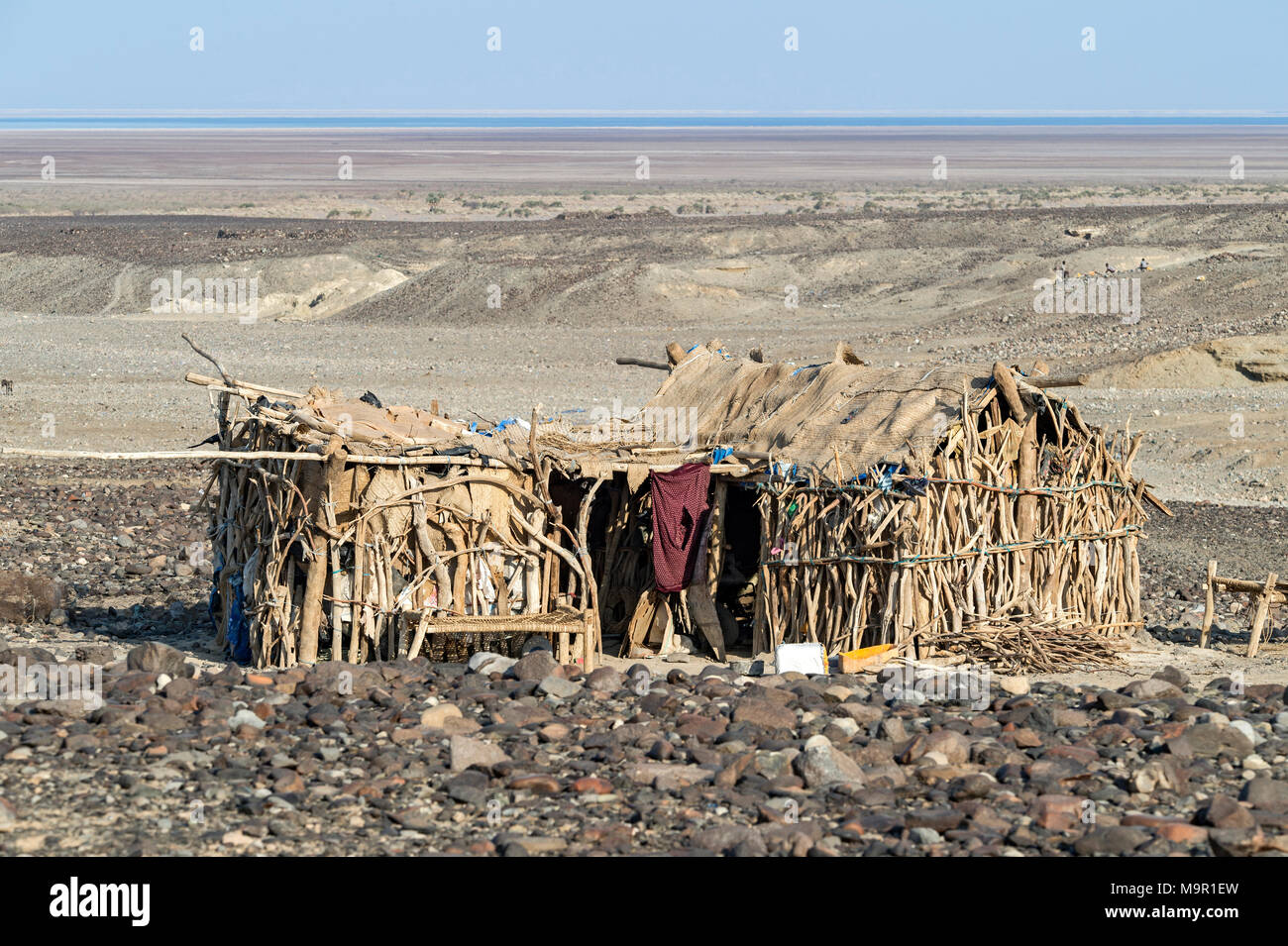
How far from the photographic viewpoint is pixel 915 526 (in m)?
11.2

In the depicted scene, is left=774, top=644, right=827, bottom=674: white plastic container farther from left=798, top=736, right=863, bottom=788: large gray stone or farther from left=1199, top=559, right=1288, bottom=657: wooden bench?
left=1199, top=559, right=1288, bottom=657: wooden bench

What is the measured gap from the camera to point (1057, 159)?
12256cm

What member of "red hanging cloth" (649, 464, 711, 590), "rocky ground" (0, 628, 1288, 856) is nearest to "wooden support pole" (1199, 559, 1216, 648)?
"rocky ground" (0, 628, 1288, 856)

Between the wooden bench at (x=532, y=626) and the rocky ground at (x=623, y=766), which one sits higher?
the wooden bench at (x=532, y=626)

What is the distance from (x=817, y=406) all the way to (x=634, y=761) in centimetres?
475

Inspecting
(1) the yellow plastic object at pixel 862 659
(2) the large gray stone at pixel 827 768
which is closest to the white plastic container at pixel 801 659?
(1) the yellow plastic object at pixel 862 659

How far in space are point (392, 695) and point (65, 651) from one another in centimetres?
330

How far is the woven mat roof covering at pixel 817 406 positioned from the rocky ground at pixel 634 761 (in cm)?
190

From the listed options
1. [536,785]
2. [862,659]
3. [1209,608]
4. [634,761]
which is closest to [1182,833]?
[634,761]

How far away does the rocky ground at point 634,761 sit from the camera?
7609 mm

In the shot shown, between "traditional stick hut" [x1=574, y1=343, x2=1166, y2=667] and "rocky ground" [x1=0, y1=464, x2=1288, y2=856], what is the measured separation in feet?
2.23

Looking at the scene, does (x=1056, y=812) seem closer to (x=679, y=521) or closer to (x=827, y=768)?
(x=827, y=768)

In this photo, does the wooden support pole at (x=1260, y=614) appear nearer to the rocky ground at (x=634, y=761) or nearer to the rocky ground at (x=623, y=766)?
the rocky ground at (x=634, y=761)

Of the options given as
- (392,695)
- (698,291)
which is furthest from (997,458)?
(698,291)
